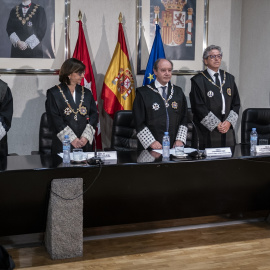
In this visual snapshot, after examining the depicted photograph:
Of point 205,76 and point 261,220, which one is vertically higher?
point 205,76

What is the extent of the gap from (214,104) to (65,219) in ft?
6.07

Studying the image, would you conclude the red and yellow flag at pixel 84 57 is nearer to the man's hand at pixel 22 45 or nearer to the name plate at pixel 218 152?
the man's hand at pixel 22 45

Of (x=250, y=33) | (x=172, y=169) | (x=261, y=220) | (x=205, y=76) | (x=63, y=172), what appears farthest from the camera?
(x=250, y=33)

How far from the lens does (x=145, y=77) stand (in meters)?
4.96

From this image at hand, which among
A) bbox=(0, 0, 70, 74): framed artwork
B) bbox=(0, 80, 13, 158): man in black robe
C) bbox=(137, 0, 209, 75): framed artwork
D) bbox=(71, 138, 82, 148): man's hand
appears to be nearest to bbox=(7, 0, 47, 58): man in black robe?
bbox=(0, 0, 70, 74): framed artwork

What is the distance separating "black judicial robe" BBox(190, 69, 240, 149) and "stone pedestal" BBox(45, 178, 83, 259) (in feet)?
5.07

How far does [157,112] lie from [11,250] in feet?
5.14

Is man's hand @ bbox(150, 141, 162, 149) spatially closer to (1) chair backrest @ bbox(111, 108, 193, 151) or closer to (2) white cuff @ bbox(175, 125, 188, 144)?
(2) white cuff @ bbox(175, 125, 188, 144)

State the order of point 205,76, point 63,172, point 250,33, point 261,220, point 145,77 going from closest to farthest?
point 63,172, point 261,220, point 205,76, point 145,77, point 250,33

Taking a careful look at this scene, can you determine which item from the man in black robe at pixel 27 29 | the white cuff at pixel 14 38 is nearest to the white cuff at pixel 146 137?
the man in black robe at pixel 27 29

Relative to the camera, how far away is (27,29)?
4.65 metres

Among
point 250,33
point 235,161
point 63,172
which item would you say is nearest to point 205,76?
point 235,161

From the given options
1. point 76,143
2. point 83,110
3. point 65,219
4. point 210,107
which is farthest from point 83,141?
point 210,107

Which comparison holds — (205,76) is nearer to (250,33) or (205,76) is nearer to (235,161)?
(235,161)
